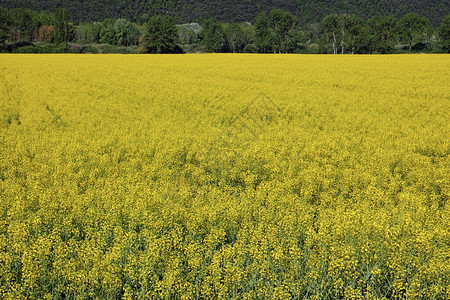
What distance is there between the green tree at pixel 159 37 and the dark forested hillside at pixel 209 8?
93327mm

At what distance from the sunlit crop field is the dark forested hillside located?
147 m

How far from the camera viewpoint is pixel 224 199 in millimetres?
6500

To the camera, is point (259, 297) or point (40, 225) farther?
point (40, 225)

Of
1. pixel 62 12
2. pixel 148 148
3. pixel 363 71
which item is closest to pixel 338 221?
pixel 148 148

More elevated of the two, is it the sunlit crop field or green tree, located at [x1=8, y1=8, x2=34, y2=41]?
green tree, located at [x1=8, y1=8, x2=34, y2=41]

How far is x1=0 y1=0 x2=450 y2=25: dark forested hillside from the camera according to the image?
497ft

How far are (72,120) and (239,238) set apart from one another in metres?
9.78

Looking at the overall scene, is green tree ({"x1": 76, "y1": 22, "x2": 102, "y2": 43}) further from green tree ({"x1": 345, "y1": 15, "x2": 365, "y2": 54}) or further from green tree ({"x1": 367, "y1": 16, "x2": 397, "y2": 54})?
green tree ({"x1": 367, "y1": 16, "x2": 397, "y2": 54})

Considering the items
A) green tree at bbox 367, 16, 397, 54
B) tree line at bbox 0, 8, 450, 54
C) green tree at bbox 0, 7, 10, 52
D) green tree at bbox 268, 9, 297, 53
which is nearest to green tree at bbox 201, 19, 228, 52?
tree line at bbox 0, 8, 450, 54

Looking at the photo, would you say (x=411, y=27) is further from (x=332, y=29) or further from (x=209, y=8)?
→ (x=209, y=8)

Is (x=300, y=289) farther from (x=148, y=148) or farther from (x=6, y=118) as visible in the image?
(x=6, y=118)

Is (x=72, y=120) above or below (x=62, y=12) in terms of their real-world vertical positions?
below

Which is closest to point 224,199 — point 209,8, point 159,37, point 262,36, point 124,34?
point 159,37

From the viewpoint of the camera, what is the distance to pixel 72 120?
12922 mm
